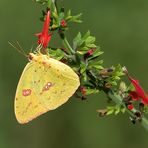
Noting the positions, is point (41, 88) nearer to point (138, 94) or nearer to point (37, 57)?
point (37, 57)

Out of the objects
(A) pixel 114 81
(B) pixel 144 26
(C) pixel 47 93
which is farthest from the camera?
(B) pixel 144 26

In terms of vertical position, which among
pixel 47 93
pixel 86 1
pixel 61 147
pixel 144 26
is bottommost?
pixel 61 147

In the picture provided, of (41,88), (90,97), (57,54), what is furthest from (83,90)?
(90,97)

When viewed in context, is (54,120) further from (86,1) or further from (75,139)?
(86,1)

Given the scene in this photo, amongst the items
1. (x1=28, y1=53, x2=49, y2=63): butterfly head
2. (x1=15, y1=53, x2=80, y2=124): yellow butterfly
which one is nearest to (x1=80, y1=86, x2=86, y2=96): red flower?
(x1=15, y1=53, x2=80, y2=124): yellow butterfly

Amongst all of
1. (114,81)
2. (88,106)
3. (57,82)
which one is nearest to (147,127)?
(114,81)

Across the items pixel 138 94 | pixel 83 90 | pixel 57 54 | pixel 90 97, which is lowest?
pixel 90 97
